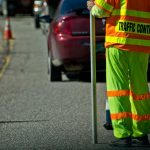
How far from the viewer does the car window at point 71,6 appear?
1259 cm

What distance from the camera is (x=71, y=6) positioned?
12711 millimetres

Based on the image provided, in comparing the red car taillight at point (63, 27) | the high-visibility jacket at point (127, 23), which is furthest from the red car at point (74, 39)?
the high-visibility jacket at point (127, 23)

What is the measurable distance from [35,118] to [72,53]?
137 inches

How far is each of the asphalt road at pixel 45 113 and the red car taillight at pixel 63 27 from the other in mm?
902

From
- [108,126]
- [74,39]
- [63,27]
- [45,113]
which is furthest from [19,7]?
[108,126]

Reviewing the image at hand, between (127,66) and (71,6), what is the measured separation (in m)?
5.92

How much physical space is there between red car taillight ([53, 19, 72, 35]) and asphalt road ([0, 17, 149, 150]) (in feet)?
2.96

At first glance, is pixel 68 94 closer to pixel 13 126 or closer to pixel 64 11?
pixel 64 11

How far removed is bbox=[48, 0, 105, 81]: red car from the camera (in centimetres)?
1206

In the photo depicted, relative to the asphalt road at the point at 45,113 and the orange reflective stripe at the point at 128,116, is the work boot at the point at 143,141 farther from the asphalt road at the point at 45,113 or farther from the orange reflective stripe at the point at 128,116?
the asphalt road at the point at 45,113

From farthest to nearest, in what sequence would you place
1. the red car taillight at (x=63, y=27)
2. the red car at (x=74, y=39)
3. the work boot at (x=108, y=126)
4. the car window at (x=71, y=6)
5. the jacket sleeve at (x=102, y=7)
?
the car window at (x=71, y=6), the red car taillight at (x=63, y=27), the red car at (x=74, y=39), the work boot at (x=108, y=126), the jacket sleeve at (x=102, y=7)

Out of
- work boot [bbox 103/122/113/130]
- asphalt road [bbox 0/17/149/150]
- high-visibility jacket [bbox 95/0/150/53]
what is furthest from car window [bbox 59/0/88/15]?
high-visibility jacket [bbox 95/0/150/53]

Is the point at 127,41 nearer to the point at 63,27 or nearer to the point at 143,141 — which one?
the point at 143,141

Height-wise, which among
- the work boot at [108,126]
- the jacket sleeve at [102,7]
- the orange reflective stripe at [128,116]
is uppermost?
the jacket sleeve at [102,7]
